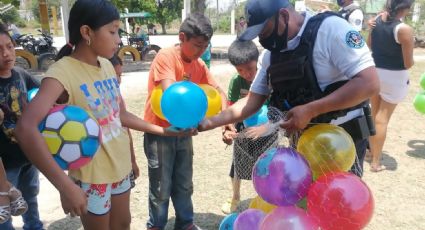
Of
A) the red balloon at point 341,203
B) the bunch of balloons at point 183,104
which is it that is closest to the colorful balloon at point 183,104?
the bunch of balloons at point 183,104

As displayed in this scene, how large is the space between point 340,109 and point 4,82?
208cm

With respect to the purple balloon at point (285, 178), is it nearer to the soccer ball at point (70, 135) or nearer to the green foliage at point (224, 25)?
the soccer ball at point (70, 135)

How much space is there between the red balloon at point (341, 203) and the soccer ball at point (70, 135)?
1.08 metres

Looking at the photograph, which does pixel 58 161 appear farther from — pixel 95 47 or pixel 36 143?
pixel 95 47

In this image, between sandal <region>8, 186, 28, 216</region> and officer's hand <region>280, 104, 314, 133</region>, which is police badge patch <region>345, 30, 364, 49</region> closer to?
officer's hand <region>280, 104, 314, 133</region>

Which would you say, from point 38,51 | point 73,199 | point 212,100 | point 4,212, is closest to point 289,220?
point 73,199

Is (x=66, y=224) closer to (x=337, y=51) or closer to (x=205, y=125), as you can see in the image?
(x=205, y=125)

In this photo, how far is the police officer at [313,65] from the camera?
5.90 ft

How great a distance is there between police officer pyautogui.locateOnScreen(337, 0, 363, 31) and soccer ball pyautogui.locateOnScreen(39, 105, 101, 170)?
411 cm

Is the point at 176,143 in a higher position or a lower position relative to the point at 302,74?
lower

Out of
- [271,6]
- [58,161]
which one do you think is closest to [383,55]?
[271,6]

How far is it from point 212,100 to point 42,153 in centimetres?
140

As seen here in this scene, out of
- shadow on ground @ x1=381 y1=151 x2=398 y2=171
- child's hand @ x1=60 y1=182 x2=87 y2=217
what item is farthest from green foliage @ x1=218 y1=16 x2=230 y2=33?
child's hand @ x1=60 y1=182 x2=87 y2=217

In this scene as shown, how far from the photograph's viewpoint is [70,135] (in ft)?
5.84
